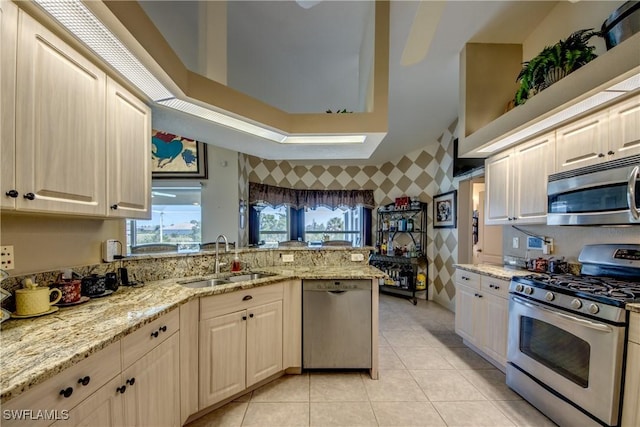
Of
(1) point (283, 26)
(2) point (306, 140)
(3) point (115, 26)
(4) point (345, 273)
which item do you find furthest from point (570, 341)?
(1) point (283, 26)

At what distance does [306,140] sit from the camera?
2.45 meters

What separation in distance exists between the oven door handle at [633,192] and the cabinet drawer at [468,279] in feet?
4.06

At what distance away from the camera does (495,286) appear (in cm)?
240

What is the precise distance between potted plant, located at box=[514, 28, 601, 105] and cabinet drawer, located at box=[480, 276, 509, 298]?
1.61 metres

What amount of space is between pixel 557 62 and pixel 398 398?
9.51ft

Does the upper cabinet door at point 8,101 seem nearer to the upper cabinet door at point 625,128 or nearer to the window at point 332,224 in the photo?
the upper cabinet door at point 625,128

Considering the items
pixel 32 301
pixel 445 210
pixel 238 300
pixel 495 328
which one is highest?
pixel 445 210

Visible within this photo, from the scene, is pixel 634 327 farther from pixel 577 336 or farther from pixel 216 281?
pixel 216 281

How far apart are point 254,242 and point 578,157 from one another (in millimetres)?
4242

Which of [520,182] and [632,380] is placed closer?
[632,380]

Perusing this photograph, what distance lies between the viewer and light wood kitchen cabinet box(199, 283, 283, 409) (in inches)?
70.2

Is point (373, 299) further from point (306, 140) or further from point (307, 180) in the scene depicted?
point (307, 180)

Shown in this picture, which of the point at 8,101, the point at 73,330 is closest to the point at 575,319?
the point at 73,330

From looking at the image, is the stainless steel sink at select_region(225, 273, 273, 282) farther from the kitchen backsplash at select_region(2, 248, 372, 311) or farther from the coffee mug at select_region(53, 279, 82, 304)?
the coffee mug at select_region(53, 279, 82, 304)
